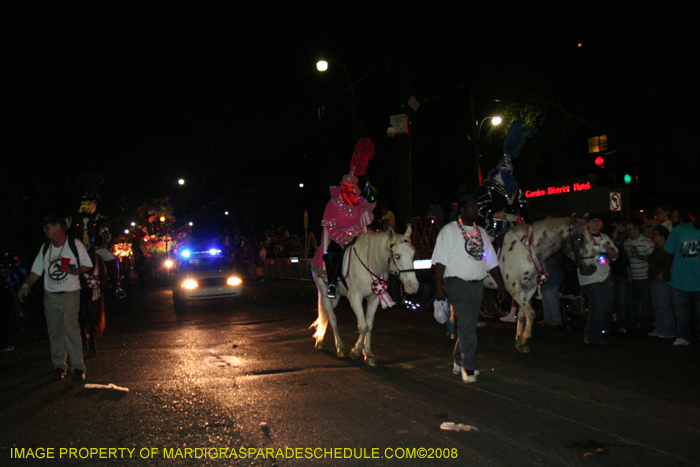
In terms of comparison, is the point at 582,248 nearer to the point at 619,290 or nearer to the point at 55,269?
the point at 619,290

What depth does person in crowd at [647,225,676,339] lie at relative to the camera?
9344 mm

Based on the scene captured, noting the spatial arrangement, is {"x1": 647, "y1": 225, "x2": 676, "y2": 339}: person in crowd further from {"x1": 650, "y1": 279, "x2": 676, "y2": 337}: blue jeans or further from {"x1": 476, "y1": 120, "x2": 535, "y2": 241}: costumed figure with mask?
{"x1": 476, "y1": 120, "x2": 535, "y2": 241}: costumed figure with mask

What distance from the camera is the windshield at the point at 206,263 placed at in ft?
56.6

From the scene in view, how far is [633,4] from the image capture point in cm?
1459

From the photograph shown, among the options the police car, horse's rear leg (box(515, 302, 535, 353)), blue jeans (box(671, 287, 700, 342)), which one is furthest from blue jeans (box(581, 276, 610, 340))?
the police car

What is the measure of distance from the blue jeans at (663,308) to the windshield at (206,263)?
1247 centimetres

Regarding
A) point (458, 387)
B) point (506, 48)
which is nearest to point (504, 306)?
point (458, 387)

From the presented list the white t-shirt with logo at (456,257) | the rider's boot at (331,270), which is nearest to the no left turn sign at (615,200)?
the rider's boot at (331,270)

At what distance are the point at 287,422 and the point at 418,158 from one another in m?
27.4

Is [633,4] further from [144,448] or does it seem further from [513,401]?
[144,448]

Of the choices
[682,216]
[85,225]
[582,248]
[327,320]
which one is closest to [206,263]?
[85,225]

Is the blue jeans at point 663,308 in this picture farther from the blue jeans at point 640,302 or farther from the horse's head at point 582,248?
the horse's head at point 582,248

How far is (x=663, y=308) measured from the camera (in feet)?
31.3

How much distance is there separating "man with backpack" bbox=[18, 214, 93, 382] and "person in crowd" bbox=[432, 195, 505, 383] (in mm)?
4692
